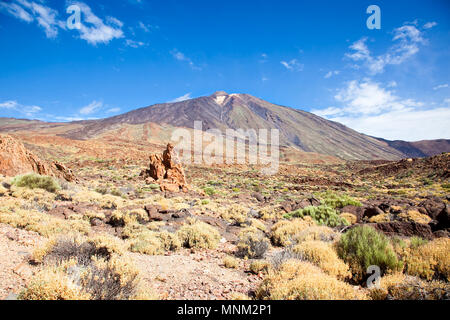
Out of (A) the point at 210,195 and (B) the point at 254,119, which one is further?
(B) the point at 254,119

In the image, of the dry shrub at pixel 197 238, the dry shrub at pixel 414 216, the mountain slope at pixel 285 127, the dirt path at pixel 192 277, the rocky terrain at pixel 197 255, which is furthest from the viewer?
the mountain slope at pixel 285 127

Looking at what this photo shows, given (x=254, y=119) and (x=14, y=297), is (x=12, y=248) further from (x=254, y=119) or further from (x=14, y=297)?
(x=254, y=119)

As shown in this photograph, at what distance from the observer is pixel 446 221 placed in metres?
6.91

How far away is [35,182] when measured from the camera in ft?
33.7

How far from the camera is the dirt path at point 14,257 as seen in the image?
329 cm

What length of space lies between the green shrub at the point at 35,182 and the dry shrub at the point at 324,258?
34.7 ft

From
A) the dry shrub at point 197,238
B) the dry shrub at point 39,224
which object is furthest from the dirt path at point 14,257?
the dry shrub at point 197,238

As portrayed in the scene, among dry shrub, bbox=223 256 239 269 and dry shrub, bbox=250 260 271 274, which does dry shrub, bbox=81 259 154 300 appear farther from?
dry shrub, bbox=250 260 271 274

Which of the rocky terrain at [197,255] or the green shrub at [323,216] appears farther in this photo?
the green shrub at [323,216]

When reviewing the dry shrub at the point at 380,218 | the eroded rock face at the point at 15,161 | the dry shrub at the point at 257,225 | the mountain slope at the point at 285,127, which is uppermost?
the mountain slope at the point at 285,127

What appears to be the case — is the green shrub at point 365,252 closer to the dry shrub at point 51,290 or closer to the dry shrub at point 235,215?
the dry shrub at point 51,290

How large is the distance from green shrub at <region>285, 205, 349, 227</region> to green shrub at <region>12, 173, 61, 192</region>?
10.5m
